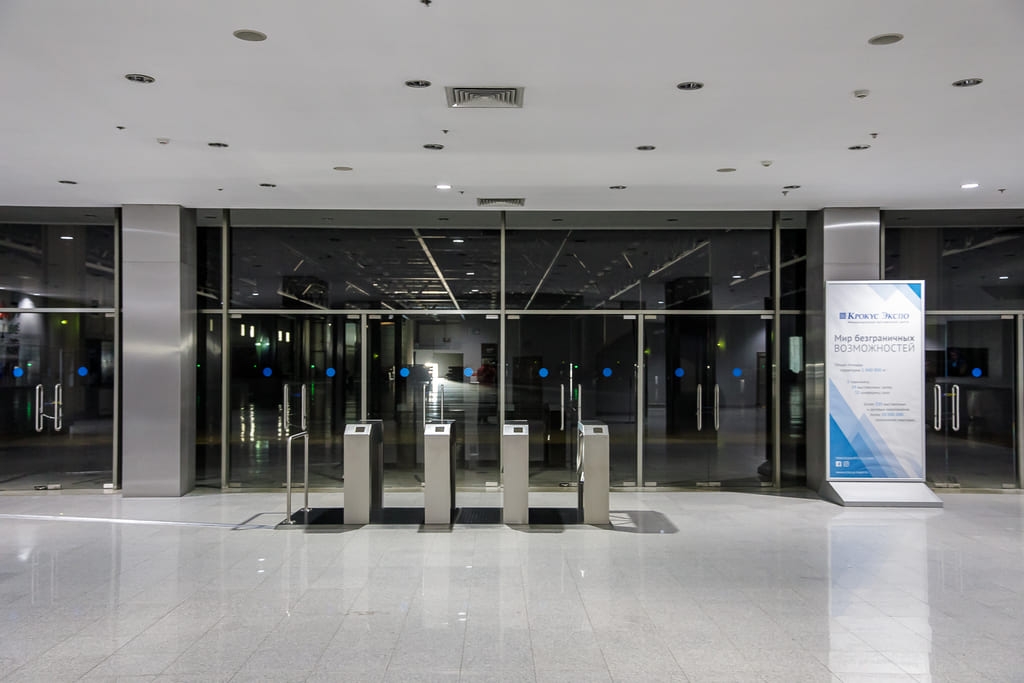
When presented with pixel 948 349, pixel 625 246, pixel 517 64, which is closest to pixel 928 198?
pixel 948 349

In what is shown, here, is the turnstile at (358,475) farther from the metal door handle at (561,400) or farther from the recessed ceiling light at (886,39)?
the recessed ceiling light at (886,39)

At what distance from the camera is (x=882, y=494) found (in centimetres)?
915

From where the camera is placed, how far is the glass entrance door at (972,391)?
33.2 ft

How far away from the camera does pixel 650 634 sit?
15.4 ft

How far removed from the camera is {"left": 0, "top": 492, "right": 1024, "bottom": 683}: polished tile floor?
4.25 metres

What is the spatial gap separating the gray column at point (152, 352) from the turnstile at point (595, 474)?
4831mm

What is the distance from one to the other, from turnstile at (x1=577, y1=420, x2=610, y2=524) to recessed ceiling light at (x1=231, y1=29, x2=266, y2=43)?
4678 millimetres

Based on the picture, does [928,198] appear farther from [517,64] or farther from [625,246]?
[517,64]

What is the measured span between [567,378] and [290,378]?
3.42 meters

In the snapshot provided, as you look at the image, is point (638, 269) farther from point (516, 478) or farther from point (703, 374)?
point (516, 478)

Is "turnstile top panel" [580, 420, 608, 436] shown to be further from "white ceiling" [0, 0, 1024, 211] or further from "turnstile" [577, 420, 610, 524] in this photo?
"white ceiling" [0, 0, 1024, 211]

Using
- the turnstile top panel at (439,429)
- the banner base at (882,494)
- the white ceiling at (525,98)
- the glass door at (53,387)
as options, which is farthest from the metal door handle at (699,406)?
the glass door at (53,387)

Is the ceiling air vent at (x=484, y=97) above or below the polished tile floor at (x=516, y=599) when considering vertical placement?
above

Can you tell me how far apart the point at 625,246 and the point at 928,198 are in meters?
3.40
